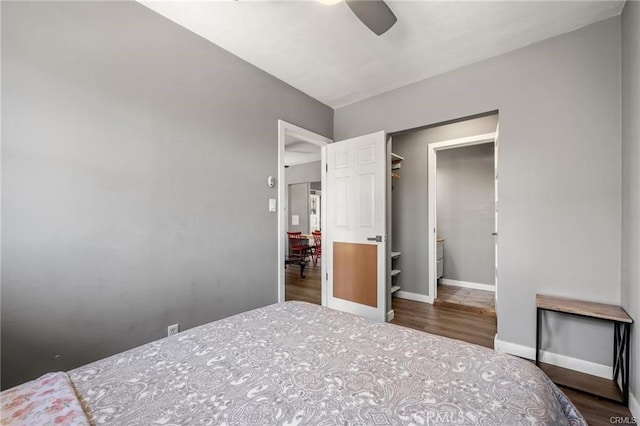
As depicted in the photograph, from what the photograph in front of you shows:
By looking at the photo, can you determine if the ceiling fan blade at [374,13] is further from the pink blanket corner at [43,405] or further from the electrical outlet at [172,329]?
the electrical outlet at [172,329]

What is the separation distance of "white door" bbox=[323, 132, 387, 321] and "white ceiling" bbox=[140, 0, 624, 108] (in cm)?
80

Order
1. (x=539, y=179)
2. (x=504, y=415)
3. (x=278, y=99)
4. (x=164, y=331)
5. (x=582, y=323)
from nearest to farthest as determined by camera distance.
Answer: (x=504, y=415) < (x=164, y=331) < (x=582, y=323) < (x=539, y=179) < (x=278, y=99)

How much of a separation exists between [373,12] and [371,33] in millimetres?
697

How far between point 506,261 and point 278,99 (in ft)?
8.75

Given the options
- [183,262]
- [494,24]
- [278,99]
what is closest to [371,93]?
[278,99]

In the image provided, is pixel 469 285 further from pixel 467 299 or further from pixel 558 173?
pixel 558 173

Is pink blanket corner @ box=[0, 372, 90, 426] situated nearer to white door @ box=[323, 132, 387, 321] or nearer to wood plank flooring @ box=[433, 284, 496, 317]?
white door @ box=[323, 132, 387, 321]

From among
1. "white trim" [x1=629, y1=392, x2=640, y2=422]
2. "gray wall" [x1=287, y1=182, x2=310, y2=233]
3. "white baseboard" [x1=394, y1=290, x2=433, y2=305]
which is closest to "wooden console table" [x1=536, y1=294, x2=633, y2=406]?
"white trim" [x1=629, y1=392, x2=640, y2=422]

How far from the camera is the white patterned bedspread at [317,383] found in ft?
2.39

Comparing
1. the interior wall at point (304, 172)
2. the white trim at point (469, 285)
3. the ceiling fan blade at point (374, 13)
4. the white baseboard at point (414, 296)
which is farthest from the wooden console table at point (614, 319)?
the interior wall at point (304, 172)

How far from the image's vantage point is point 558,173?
7.00 ft

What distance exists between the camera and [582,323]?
2051 mm

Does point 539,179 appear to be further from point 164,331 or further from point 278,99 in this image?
point 164,331

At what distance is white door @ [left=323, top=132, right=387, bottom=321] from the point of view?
2.92 m
